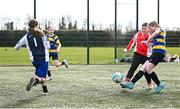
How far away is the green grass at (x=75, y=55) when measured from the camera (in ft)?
89.9

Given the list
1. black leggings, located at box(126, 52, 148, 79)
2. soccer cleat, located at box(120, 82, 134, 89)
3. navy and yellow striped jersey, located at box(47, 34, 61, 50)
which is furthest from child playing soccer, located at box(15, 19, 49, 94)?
navy and yellow striped jersey, located at box(47, 34, 61, 50)

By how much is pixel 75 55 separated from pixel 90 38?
13.0 meters

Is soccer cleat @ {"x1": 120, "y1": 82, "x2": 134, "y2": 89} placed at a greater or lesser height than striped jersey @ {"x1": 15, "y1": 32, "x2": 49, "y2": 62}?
lesser

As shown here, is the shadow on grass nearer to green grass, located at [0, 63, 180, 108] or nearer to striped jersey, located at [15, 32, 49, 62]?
green grass, located at [0, 63, 180, 108]

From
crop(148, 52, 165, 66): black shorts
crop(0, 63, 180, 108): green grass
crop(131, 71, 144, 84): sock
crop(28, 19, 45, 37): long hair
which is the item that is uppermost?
crop(28, 19, 45, 37): long hair

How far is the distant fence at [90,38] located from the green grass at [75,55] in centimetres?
62

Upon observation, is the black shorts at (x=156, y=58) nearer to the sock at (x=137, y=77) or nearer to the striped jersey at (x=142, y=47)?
the sock at (x=137, y=77)

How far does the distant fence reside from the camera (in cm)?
2523

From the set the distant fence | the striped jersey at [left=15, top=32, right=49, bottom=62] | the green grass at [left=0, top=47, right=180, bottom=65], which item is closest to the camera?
the striped jersey at [left=15, top=32, right=49, bottom=62]

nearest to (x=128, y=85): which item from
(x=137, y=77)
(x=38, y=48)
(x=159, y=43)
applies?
(x=137, y=77)

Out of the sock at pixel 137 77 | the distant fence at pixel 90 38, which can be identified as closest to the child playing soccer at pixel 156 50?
the sock at pixel 137 77

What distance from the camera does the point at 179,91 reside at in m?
10.4

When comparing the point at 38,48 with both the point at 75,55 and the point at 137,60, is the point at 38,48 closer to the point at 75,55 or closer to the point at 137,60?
the point at 137,60

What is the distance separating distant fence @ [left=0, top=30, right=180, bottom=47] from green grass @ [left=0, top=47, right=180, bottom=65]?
624mm
